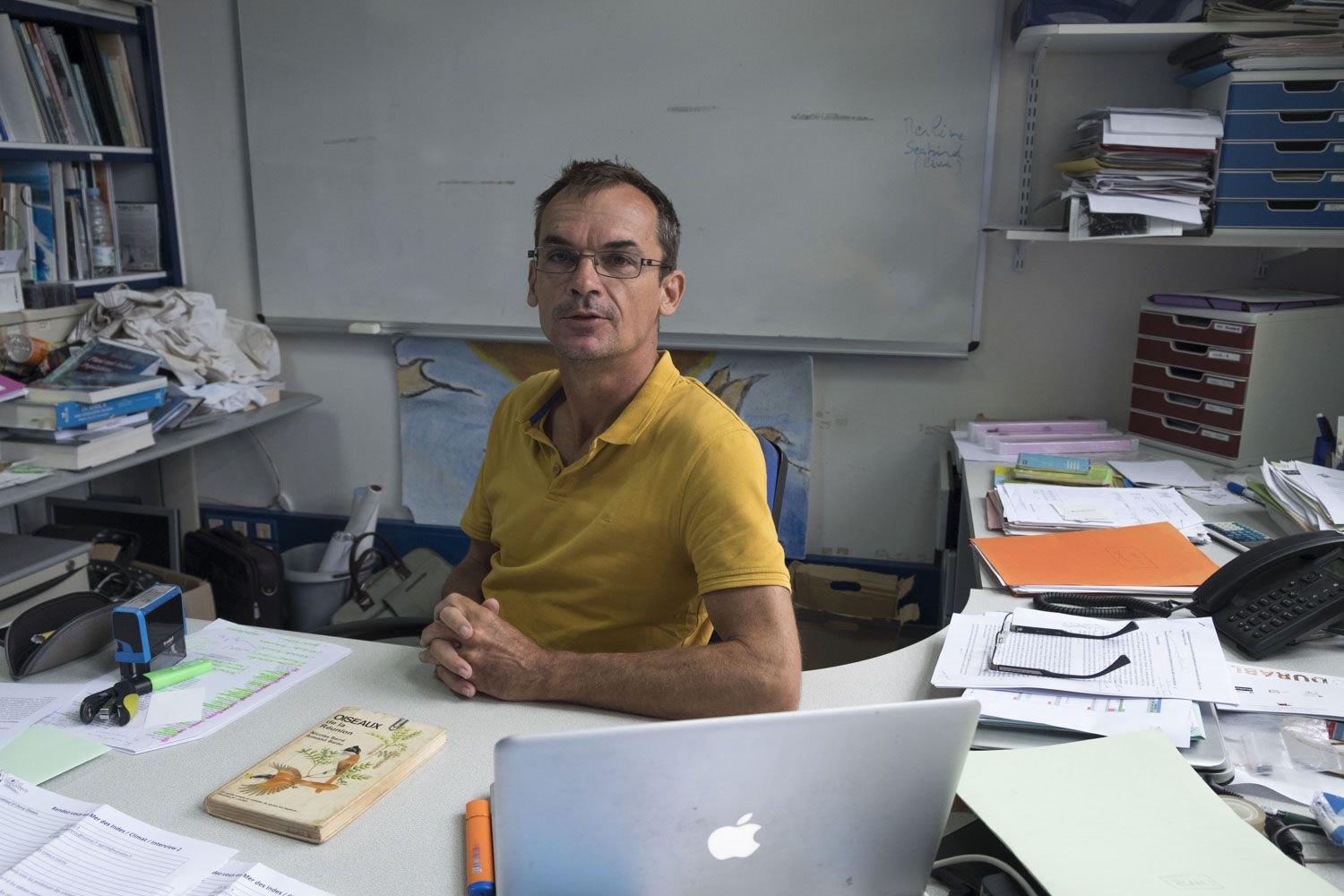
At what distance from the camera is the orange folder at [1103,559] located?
160 centimetres

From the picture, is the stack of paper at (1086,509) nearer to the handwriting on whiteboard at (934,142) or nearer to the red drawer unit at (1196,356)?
the red drawer unit at (1196,356)

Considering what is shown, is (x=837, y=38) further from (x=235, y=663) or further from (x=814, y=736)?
(x=814, y=736)

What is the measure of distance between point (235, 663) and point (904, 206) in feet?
6.78

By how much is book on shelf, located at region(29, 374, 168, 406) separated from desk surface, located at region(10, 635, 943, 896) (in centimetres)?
136

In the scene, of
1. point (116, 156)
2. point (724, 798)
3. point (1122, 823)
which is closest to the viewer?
point (724, 798)

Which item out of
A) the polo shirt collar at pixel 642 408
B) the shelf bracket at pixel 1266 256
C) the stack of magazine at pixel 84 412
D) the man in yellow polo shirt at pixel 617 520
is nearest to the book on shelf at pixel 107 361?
the stack of magazine at pixel 84 412

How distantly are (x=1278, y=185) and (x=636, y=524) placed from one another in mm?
1761

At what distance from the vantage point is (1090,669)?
1.27 metres

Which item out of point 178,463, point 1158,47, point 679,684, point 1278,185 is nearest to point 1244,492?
point 1278,185

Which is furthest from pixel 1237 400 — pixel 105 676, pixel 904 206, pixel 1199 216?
pixel 105 676

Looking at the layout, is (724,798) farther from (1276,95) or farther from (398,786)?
(1276,95)

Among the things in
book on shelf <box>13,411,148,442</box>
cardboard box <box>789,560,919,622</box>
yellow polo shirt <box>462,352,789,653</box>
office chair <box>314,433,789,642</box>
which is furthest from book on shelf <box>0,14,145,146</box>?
→ cardboard box <box>789,560,919,622</box>

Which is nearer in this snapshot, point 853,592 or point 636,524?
point 636,524

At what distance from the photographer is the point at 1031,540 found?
5.92 feet
